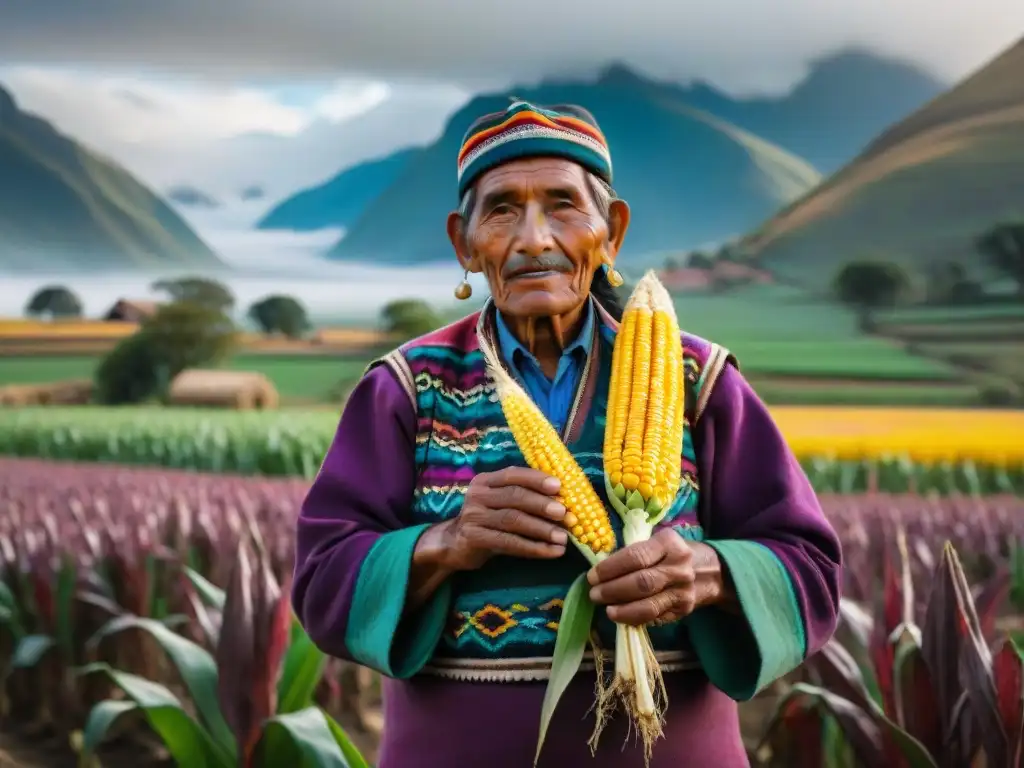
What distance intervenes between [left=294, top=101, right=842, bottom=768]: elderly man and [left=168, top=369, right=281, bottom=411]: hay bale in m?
5.94

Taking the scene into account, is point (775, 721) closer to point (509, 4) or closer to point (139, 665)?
point (139, 665)

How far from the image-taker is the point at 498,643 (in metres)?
1.33

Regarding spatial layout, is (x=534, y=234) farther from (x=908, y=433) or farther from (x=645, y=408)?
(x=908, y=433)

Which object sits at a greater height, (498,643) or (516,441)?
(516,441)

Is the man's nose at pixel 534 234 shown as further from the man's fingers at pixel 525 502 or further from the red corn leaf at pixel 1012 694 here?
the red corn leaf at pixel 1012 694

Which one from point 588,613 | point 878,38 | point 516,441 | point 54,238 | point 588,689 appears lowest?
point 588,689

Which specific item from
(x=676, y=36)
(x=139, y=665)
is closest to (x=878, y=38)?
(x=676, y=36)

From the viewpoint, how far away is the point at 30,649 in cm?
328

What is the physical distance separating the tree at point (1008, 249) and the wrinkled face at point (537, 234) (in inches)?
191

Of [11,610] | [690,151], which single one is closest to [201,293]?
[690,151]

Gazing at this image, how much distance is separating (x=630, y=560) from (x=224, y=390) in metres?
6.66

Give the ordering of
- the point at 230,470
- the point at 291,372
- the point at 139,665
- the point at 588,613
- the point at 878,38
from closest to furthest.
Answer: the point at 588,613 < the point at 139,665 < the point at 878,38 < the point at 291,372 < the point at 230,470

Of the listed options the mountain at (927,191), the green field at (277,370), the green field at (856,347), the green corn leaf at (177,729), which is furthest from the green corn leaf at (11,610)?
the mountain at (927,191)

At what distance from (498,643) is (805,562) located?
380 mm
